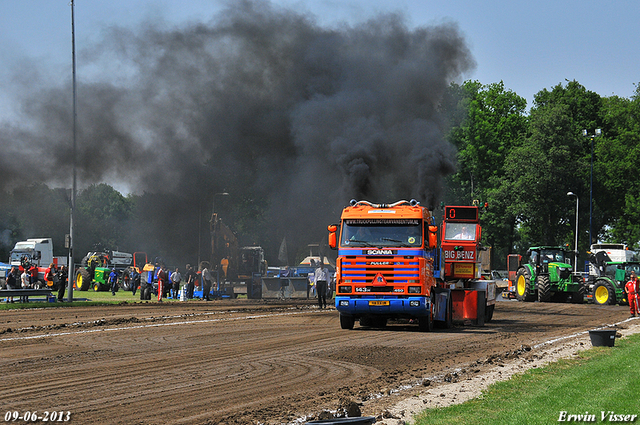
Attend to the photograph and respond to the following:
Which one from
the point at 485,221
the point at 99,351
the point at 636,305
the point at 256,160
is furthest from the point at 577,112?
the point at 99,351

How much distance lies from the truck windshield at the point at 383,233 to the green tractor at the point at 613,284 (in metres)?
21.8

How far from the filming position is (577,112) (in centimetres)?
6656

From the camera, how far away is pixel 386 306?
17859mm

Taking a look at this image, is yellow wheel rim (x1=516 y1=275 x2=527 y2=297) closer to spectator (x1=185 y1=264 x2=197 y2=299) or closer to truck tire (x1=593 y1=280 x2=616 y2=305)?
truck tire (x1=593 y1=280 x2=616 y2=305)

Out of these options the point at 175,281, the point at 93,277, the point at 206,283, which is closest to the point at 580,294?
the point at 206,283

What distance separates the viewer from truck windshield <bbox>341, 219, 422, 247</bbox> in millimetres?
18078

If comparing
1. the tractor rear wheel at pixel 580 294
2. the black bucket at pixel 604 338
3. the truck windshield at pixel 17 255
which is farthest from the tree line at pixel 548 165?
the black bucket at pixel 604 338

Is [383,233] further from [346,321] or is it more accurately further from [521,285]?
[521,285]

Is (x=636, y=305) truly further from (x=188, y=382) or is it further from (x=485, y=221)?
(x=485, y=221)

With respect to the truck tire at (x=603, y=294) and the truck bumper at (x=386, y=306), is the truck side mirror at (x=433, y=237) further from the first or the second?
the truck tire at (x=603, y=294)

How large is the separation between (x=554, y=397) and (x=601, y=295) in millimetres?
30650

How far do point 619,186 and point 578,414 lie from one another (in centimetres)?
6125

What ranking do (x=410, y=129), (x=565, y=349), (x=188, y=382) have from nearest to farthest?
(x=188, y=382), (x=565, y=349), (x=410, y=129)

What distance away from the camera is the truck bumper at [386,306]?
1775 centimetres
